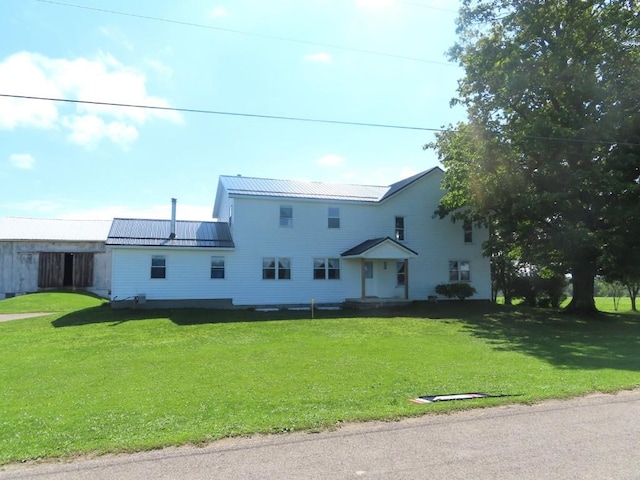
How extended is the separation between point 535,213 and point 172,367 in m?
17.4

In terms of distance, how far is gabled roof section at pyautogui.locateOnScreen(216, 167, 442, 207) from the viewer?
25672 millimetres

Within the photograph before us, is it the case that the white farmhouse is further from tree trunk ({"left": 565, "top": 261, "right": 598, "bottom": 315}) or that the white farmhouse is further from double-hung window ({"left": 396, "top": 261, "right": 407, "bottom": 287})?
tree trunk ({"left": 565, "top": 261, "right": 598, "bottom": 315})

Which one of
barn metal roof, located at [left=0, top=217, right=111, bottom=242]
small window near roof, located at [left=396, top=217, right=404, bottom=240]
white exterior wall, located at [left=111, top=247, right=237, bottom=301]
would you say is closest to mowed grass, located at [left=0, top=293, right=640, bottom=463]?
white exterior wall, located at [left=111, top=247, right=237, bottom=301]

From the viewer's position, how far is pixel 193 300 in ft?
78.6

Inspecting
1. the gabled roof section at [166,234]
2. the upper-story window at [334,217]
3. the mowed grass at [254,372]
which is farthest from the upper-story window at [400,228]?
the gabled roof section at [166,234]

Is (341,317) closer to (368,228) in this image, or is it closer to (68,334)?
(368,228)

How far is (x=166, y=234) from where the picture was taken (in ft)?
81.3

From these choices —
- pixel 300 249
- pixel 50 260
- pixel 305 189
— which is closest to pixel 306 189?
pixel 305 189

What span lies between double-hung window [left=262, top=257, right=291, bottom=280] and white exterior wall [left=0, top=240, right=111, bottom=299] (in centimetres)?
1487

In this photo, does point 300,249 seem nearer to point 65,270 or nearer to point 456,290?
point 456,290

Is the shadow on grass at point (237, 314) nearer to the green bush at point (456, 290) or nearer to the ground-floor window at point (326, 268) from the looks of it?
the green bush at point (456, 290)

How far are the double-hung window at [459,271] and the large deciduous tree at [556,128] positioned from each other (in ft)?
18.5

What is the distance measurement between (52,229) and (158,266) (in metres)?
16.6

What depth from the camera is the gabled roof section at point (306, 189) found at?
84.2 ft
